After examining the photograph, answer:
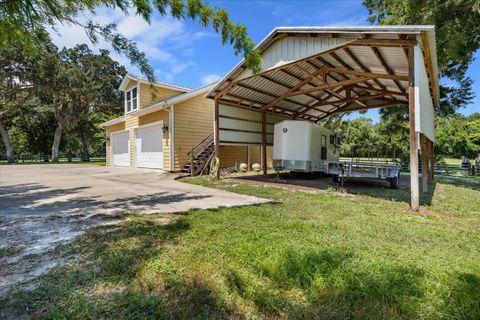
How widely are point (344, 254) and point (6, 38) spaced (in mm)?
5455

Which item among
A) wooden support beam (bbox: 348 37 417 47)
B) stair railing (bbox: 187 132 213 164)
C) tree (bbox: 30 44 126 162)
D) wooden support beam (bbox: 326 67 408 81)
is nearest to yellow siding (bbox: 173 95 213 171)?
stair railing (bbox: 187 132 213 164)

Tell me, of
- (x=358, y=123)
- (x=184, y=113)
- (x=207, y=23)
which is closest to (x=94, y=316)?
(x=207, y=23)

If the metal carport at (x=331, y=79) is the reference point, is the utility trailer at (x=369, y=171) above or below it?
below

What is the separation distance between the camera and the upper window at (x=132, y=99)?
17.9 m

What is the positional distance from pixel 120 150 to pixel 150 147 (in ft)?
16.2

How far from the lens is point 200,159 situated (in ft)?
45.6

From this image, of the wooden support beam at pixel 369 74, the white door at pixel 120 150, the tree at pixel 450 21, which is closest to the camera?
the wooden support beam at pixel 369 74

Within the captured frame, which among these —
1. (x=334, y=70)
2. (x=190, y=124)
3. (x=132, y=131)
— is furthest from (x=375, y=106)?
(x=132, y=131)

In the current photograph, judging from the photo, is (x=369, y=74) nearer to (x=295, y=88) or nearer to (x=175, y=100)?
(x=295, y=88)

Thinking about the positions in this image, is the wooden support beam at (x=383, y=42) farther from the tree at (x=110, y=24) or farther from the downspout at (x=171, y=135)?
the downspout at (x=171, y=135)

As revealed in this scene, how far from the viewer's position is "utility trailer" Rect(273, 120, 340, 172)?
11.7 meters

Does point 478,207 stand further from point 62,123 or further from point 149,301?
point 62,123

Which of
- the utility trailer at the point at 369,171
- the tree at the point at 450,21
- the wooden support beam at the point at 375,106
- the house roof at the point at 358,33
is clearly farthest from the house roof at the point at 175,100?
the tree at the point at 450,21

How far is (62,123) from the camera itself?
1121 inches
